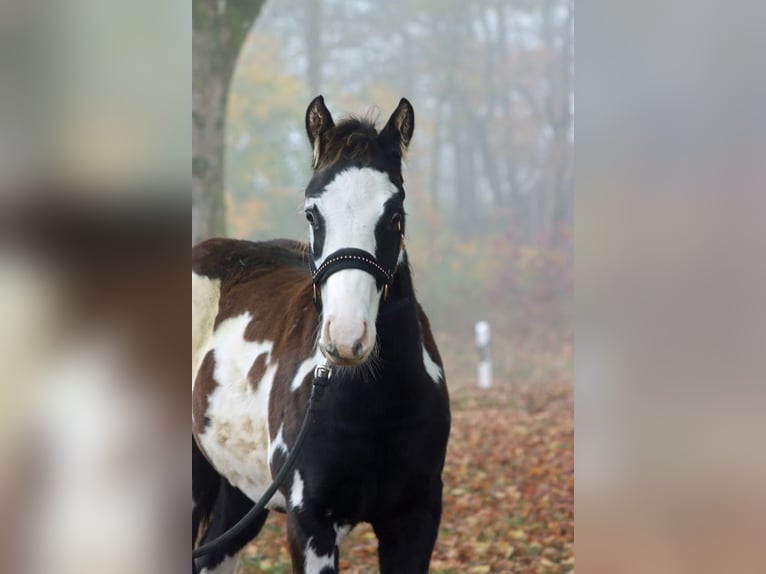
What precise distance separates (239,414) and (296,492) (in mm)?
812

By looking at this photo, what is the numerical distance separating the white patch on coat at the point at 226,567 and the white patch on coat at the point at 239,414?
1.29 feet

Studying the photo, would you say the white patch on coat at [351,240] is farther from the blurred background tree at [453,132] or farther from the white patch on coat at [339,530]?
the blurred background tree at [453,132]

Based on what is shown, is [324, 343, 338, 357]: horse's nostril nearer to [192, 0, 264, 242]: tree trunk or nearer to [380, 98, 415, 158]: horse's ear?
[380, 98, 415, 158]: horse's ear

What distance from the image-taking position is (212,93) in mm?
6441

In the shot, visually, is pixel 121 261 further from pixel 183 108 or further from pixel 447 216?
pixel 447 216

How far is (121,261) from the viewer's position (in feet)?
4.47

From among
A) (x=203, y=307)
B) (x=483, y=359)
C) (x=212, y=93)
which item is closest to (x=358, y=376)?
(x=203, y=307)

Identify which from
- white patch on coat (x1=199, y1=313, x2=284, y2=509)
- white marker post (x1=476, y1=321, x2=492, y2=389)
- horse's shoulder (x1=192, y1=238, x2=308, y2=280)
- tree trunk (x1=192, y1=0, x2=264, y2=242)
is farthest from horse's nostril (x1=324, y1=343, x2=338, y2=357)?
white marker post (x1=476, y1=321, x2=492, y2=389)

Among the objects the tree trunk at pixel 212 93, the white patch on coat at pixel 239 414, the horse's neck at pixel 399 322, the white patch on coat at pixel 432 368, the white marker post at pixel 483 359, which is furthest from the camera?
the white marker post at pixel 483 359

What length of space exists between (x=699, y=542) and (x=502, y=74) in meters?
13.5

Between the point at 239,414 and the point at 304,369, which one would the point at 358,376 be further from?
the point at 239,414

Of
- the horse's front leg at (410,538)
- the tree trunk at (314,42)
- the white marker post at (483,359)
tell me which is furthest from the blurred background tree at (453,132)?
the horse's front leg at (410,538)

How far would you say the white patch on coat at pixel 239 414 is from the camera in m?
3.49

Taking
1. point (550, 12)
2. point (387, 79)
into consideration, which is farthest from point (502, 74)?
point (387, 79)
